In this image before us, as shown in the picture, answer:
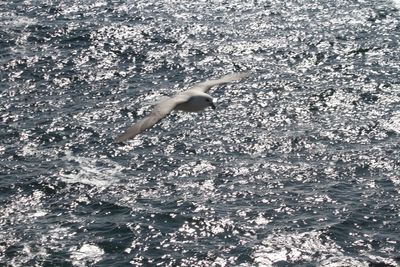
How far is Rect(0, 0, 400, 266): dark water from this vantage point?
109ft

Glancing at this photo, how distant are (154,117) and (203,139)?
17.6 meters

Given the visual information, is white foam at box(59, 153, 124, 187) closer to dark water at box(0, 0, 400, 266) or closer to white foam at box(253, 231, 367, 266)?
dark water at box(0, 0, 400, 266)

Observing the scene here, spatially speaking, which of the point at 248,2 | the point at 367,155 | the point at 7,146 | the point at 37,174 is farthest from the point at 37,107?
the point at 248,2

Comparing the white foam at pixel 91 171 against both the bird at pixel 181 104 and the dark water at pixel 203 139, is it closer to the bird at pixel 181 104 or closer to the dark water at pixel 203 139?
the dark water at pixel 203 139

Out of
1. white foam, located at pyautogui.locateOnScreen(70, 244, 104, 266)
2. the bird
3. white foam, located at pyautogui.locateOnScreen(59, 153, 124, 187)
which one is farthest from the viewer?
white foam, located at pyautogui.locateOnScreen(59, 153, 124, 187)

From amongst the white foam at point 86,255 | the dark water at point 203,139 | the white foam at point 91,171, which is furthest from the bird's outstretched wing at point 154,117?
the white foam at point 91,171

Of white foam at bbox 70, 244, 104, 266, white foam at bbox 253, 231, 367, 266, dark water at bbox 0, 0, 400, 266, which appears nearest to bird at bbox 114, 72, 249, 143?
dark water at bbox 0, 0, 400, 266

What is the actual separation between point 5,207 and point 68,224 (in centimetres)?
369

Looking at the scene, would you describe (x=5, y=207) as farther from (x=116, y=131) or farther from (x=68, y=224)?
(x=116, y=131)

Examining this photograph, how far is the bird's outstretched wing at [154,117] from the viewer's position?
2302cm

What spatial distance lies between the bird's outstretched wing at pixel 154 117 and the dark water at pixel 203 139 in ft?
28.4

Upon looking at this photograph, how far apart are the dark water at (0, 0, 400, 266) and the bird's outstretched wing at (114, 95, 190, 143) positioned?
341 inches

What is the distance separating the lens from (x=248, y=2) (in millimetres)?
64375

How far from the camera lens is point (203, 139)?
42.1m
